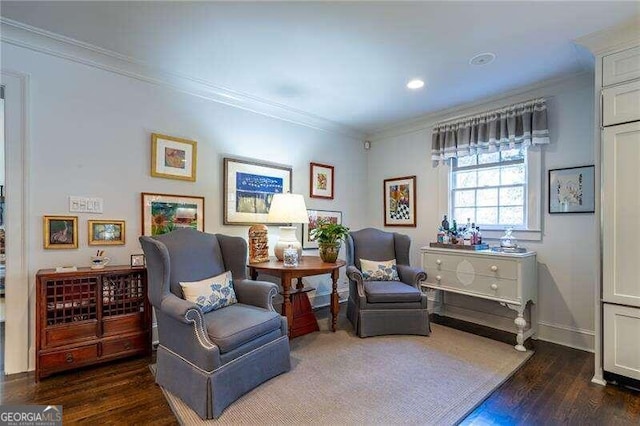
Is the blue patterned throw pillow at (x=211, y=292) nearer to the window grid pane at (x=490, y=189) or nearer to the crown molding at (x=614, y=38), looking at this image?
the window grid pane at (x=490, y=189)

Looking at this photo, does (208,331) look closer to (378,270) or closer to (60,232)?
→ (60,232)

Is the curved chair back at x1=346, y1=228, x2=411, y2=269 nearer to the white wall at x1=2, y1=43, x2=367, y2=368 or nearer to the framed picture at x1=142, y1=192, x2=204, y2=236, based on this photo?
the white wall at x1=2, y1=43, x2=367, y2=368

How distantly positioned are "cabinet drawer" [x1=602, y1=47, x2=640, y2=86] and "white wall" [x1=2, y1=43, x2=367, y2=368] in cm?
307

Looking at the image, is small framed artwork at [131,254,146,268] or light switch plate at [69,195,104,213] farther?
small framed artwork at [131,254,146,268]

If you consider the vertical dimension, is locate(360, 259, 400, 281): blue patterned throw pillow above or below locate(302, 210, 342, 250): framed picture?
below

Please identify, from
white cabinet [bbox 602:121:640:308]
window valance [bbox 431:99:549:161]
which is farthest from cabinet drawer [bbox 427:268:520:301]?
window valance [bbox 431:99:549:161]

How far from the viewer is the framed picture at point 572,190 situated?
9.43 feet

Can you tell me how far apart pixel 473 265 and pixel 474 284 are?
7.5 inches

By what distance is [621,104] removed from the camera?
7.28 ft


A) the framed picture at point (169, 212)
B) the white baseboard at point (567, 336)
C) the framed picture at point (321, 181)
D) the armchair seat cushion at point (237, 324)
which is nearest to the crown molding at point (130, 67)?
the framed picture at point (321, 181)

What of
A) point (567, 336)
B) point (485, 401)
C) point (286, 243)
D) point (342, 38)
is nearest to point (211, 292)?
point (286, 243)

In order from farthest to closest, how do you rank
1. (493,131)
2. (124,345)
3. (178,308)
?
(493,131) → (124,345) → (178,308)

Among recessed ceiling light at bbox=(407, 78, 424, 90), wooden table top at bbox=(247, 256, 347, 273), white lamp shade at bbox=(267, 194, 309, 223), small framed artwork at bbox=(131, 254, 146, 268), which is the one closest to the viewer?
small framed artwork at bbox=(131, 254, 146, 268)

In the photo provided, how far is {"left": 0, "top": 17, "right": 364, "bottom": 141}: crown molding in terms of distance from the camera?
232 cm
